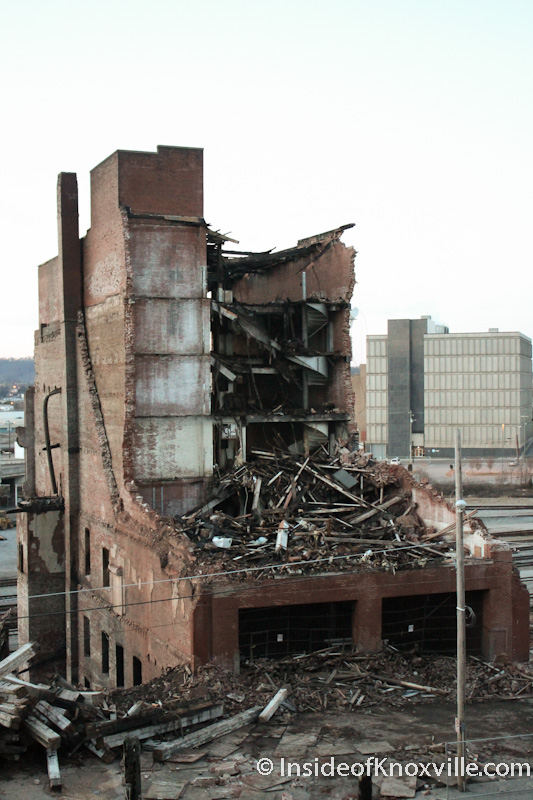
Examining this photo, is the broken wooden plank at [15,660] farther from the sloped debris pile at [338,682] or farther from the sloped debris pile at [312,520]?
the sloped debris pile at [312,520]

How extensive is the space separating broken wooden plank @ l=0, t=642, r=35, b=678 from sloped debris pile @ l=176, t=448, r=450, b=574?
4.10 m

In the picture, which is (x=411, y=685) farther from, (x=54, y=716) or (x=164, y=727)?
(x=54, y=716)

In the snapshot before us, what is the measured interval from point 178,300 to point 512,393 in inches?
1992

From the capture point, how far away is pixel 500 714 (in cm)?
1631

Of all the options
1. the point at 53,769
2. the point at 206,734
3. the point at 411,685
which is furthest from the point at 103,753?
the point at 411,685

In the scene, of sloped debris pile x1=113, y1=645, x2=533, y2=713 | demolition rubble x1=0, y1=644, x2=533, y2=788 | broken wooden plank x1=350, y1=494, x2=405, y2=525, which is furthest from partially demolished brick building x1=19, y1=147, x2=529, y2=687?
demolition rubble x1=0, y1=644, x2=533, y2=788

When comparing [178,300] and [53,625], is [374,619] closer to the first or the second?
[178,300]

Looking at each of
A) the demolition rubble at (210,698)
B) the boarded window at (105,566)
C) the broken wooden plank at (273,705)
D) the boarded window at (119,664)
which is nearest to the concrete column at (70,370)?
the boarded window at (105,566)

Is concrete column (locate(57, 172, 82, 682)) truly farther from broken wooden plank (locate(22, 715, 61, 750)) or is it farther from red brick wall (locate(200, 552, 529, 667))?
broken wooden plank (locate(22, 715, 61, 750))

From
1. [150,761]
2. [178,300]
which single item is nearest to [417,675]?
[150,761]

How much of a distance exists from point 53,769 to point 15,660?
3197 mm

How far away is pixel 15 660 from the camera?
1628cm

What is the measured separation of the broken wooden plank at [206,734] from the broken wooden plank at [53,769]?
1696 mm

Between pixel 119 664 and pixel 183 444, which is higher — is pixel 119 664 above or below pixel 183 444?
below
